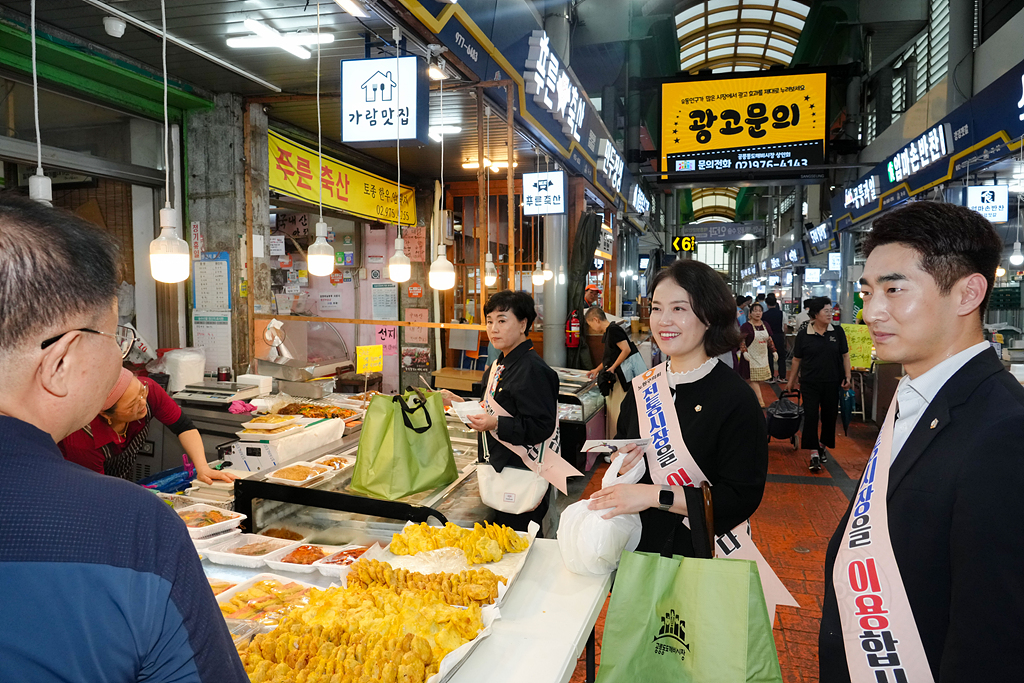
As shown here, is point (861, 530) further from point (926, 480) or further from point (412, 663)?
point (412, 663)

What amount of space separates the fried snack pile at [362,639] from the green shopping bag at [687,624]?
1.44 ft

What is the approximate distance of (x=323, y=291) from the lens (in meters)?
10.2

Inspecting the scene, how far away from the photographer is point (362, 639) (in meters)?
1.70

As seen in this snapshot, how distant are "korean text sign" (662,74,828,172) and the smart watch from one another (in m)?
11.1

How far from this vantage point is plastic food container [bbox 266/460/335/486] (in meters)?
3.26

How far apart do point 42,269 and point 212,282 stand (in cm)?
559

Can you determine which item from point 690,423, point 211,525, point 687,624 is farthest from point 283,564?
point 690,423

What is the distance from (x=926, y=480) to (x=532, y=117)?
5803 mm

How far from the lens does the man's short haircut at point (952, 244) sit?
1.43 m

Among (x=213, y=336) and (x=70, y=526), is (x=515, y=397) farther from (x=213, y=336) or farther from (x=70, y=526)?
(x=213, y=336)

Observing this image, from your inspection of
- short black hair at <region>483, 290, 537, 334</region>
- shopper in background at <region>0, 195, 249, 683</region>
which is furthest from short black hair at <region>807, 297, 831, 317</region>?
shopper in background at <region>0, 195, 249, 683</region>

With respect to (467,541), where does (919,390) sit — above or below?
above

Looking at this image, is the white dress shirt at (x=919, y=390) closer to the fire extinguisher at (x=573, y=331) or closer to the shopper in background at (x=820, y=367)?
the shopper in background at (x=820, y=367)

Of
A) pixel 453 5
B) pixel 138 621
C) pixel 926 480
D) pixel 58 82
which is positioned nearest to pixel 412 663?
pixel 138 621
